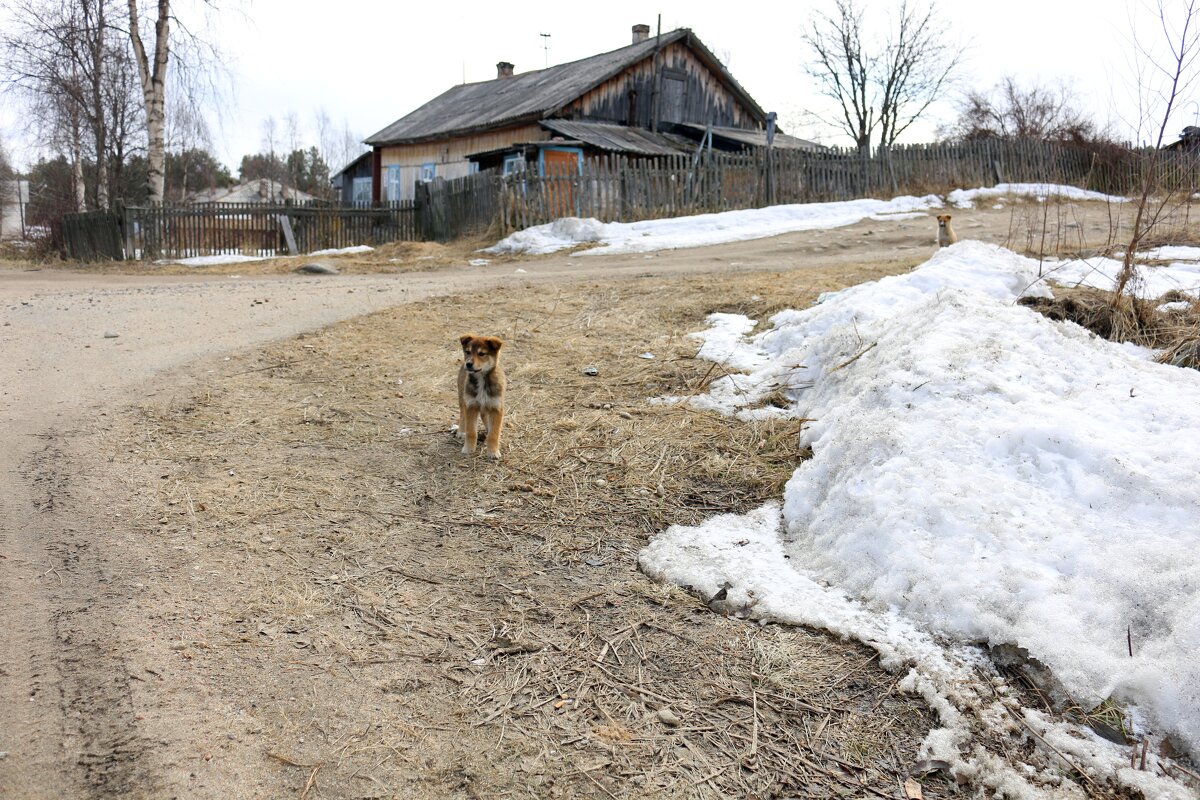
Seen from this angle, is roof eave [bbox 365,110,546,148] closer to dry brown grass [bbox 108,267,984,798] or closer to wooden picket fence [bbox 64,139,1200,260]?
wooden picket fence [bbox 64,139,1200,260]

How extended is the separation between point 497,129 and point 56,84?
1334 centimetres

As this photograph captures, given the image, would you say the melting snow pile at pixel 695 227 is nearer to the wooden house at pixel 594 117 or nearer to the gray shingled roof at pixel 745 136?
the wooden house at pixel 594 117

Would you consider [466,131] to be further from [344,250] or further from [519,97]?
[344,250]

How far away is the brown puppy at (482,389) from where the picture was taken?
4980mm

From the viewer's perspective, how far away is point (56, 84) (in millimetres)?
23562

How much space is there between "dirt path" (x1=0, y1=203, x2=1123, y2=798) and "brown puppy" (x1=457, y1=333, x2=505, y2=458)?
208 millimetres

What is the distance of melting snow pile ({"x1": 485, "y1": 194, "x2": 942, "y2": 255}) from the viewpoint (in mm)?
17531

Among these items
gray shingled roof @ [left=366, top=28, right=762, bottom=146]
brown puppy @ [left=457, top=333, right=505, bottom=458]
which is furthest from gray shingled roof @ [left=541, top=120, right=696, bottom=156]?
brown puppy @ [left=457, top=333, right=505, bottom=458]

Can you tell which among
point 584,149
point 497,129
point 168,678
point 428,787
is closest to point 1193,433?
point 428,787

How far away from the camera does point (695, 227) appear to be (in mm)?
19266

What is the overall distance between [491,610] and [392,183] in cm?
3541

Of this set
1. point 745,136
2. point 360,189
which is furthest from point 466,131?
point 360,189

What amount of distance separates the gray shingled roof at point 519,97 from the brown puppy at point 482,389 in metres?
22.9

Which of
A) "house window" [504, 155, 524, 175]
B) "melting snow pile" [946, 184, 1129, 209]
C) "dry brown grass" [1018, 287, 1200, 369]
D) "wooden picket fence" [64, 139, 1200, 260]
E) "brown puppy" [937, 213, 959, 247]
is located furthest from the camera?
"house window" [504, 155, 524, 175]
